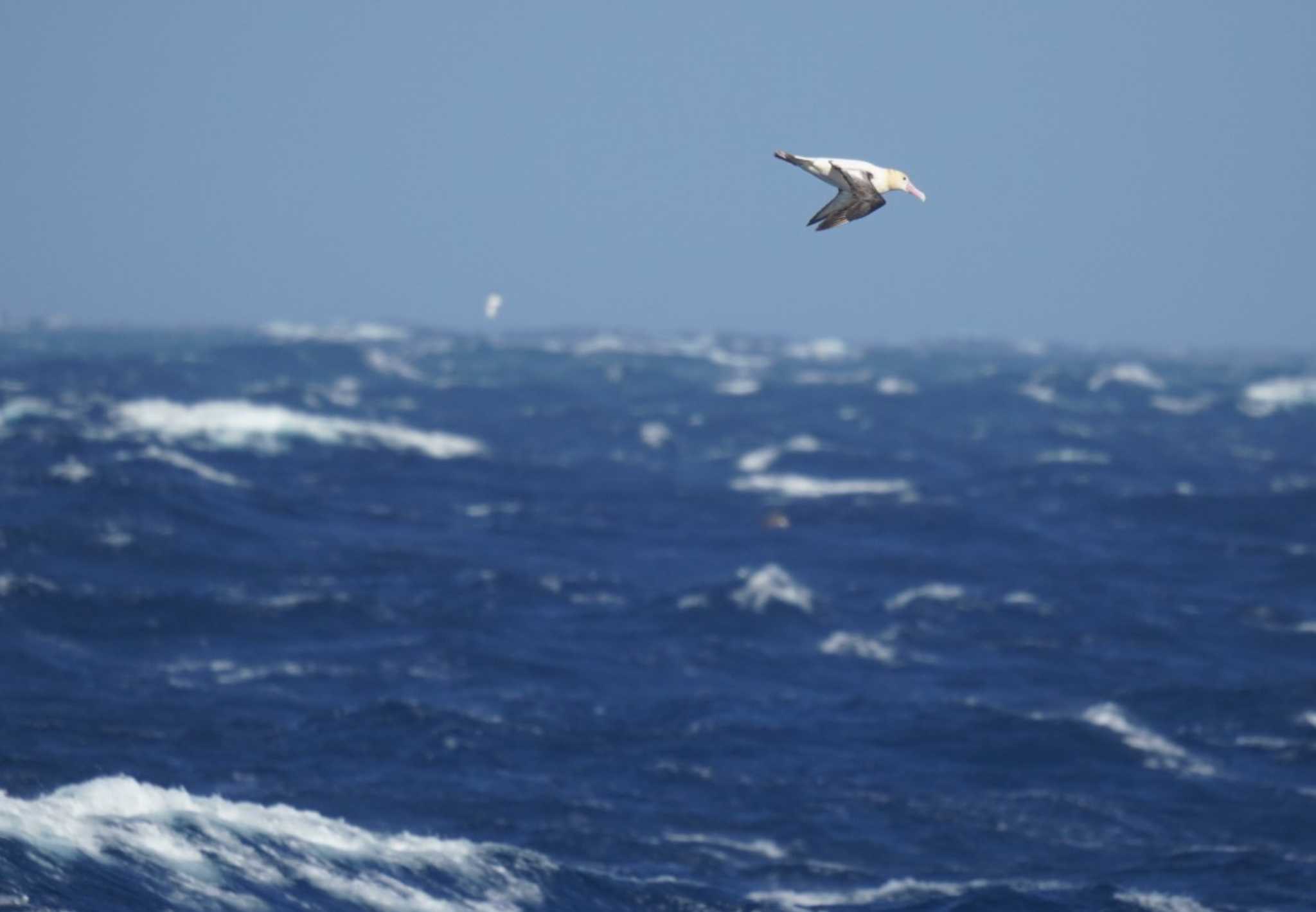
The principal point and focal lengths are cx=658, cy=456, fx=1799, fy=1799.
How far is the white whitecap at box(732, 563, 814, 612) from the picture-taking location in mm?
57562

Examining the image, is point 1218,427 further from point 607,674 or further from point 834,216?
point 834,216

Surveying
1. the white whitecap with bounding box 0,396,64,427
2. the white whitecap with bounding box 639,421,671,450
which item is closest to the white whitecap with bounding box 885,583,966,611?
the white whitecap with bounding box 639,421,671,450

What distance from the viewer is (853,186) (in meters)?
19.0

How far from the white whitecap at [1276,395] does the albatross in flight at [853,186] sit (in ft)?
403

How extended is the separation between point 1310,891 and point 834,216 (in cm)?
2196

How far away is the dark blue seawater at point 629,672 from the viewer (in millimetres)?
33562

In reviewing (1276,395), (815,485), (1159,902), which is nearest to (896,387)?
(1276,395)

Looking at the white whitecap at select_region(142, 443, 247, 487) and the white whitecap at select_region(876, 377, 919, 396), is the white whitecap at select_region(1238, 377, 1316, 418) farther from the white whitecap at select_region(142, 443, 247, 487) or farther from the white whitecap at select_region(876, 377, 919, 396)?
the white whitecap at select_region(142, 443, 247, 487)

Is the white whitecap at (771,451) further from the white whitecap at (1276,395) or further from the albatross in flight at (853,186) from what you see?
the albatross in flight at (853,186)

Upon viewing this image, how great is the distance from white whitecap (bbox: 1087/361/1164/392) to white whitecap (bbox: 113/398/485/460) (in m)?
74.8

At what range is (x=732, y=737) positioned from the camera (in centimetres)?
4341

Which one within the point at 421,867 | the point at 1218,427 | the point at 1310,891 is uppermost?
the point at 1218,427

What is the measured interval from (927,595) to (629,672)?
15.1 meters

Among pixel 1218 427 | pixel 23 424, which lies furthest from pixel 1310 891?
pixel 1218 427
